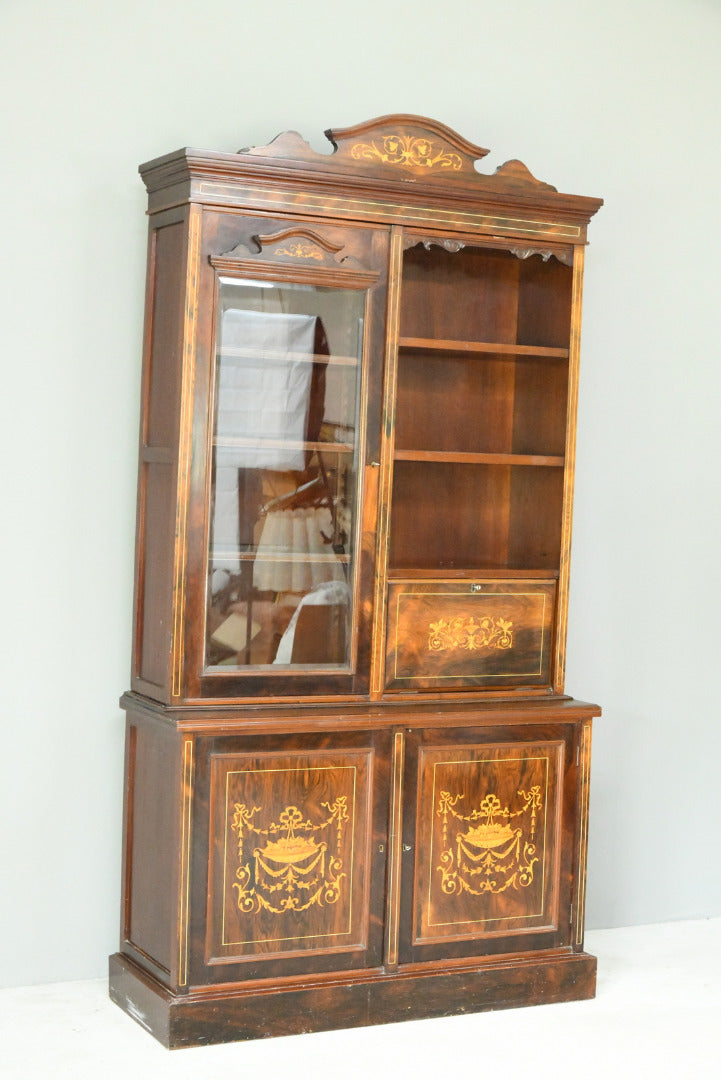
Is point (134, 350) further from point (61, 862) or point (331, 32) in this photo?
point (61, 862)

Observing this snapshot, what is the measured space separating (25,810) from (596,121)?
278cm

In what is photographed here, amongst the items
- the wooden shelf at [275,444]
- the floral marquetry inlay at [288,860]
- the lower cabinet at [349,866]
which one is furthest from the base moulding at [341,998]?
the wooden shelf at [275,444]

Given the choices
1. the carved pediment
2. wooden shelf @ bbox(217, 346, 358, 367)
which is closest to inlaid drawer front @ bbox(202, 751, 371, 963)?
wooden shelf @ bbox(217, 346, 358, 367)

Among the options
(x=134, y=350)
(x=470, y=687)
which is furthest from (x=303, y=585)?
(x=134, y=350)

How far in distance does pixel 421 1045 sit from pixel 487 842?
57 cm

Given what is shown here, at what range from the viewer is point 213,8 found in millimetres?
3789

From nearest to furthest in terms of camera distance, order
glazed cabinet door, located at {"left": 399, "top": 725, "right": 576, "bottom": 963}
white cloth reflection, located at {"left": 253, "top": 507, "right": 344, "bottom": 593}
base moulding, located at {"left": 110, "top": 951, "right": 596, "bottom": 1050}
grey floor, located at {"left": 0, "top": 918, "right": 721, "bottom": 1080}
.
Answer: grey floor, located at {"left": 0, "top": 918, "right": 721, "bottom": 1080} → base moulding, located at {"left": 110, "top": 951, "right": 596, "bottom": 1050} → white cloth reflection, located at {"left": 253, "top": 507, "right": 344, "bottom": 593} → glazed cabinet door, located at {"left": 399, "top": 725, "right": 576, "bottom": 963}

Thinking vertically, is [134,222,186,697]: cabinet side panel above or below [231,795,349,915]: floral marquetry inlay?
above

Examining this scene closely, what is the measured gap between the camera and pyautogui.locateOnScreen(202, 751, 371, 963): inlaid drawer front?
3.39 meters

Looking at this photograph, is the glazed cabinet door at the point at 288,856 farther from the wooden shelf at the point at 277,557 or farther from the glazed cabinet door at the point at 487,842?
the wooden shelf at the point at 277,557

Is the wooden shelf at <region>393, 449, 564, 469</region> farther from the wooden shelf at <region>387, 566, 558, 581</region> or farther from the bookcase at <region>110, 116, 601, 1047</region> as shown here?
the wooden shelf at <region>387, 566, 558, 581</region>

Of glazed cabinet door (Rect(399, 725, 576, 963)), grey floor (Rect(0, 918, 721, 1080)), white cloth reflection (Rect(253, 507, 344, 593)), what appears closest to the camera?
grey floor (Rect(0, 918, 721, 1080))

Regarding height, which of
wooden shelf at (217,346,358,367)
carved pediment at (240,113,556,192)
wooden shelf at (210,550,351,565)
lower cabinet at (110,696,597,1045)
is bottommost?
lower cabinet at (110,696,597,1045)

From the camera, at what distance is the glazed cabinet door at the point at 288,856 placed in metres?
3.38
